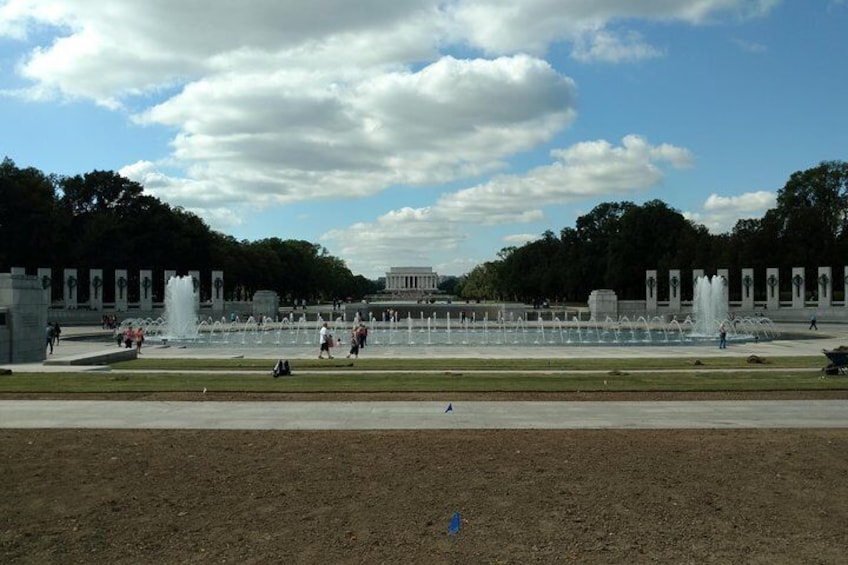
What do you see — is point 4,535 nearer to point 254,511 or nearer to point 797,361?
point 254,511

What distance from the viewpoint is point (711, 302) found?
67.6 meters

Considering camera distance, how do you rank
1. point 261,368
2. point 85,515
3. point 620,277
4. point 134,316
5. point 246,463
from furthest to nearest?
point 620,277
point 134,316
point 261,368
point 246,463
point 85,515

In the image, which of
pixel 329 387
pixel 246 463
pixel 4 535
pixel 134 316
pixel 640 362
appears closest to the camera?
pixel 4 535

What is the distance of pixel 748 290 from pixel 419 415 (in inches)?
2745

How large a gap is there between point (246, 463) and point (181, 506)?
7.30ft

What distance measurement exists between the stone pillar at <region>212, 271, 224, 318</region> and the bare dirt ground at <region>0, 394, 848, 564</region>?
6889 centimetres

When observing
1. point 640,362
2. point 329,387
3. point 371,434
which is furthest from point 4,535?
point 640,362

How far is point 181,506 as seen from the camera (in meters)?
9.48

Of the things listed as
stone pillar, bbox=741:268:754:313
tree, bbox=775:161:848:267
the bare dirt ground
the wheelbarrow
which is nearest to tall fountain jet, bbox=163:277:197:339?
the wheelbarrow

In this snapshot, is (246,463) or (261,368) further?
(261,368)

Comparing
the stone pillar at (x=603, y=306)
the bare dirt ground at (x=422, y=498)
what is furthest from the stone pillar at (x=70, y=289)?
the bare dirt ground at (x=422, y=498)

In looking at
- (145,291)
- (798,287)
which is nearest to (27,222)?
(145,291)

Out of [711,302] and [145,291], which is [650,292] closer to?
[711,302]

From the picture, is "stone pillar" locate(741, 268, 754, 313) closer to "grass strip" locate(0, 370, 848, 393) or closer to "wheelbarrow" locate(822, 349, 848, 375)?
"wheelbarrow" locate(822, 349, 848, 375)
